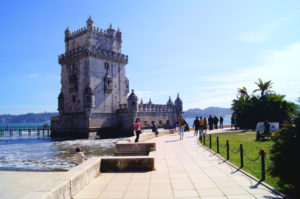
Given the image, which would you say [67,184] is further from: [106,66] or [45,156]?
[106,66]

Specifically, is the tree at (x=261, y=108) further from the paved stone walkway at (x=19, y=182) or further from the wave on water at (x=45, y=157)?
the paved stone walkway at (x=19, y=182)

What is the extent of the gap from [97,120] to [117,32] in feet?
65.0

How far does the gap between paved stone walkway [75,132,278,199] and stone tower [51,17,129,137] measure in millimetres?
36279

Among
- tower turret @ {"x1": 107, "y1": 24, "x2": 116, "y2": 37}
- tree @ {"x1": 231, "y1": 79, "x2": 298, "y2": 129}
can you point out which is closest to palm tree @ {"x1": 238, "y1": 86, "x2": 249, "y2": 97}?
tree @ {"x1": 231, "y1": 79, "x2": 298, "y2": 129}

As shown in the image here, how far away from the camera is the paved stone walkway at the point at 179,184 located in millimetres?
6563

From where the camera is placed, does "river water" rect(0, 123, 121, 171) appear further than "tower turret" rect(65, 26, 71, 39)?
No

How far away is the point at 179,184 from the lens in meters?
7.57

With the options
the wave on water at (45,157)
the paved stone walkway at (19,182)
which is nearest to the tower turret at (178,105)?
the wave on water at (45,157)

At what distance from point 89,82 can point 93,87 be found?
1195 millimetres

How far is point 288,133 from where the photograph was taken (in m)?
6.28

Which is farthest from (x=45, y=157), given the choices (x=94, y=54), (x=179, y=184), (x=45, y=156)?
(x=94, y=54)

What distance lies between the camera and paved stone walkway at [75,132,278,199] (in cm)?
656

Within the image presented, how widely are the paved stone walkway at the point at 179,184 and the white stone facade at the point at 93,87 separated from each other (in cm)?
3628

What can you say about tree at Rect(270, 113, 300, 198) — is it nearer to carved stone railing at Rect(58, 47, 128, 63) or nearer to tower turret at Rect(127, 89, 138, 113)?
tower turret at Rect(127, 89, 138, 113)
